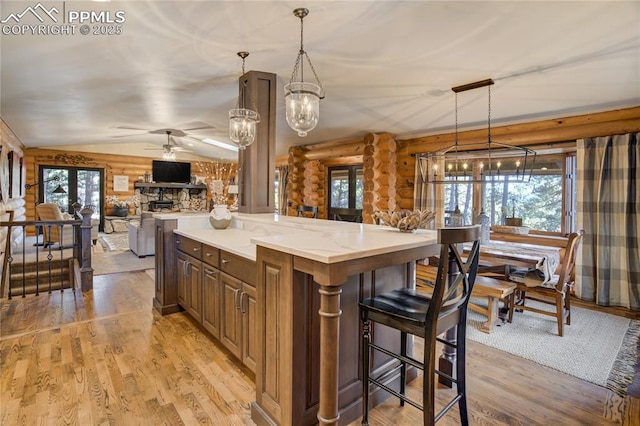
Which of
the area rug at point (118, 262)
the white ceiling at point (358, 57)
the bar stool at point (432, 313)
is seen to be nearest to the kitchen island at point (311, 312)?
the bar stool at point (432, 313)

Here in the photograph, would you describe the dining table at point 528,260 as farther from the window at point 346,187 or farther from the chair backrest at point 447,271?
the window at point 346,187

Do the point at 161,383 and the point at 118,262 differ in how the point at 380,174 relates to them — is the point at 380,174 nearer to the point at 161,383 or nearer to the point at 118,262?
the point at 161,383

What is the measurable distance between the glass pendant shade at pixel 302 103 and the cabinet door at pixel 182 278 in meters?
1.66

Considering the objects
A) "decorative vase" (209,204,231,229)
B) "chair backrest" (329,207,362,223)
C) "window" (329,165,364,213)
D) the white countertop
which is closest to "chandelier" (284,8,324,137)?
the white countertop

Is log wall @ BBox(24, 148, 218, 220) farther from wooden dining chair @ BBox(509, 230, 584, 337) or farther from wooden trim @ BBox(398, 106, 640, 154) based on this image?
wooden dining chair @ BBox(509, 230, 584, 337)

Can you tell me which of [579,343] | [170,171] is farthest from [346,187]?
[170,171]

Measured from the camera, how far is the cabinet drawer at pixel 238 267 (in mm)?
2139

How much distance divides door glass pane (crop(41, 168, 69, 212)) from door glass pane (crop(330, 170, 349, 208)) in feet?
23.7

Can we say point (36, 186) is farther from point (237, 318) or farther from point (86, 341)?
point (237, 318)

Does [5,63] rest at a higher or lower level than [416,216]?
higher

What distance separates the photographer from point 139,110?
5.21 m

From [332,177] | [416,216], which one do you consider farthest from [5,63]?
[332,177]

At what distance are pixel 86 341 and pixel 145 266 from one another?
2942 mm

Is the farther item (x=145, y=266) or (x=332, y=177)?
(x=332, y=177)
